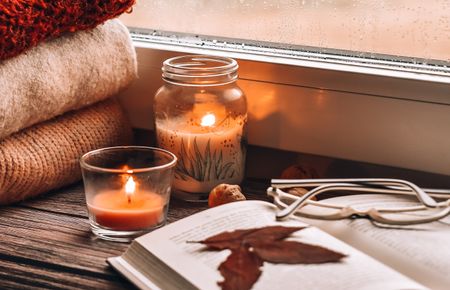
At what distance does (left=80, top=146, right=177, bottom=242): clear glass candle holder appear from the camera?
0.82m

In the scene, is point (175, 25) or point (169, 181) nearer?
point (169, 181)

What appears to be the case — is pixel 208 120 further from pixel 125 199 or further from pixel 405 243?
pixel 405 243

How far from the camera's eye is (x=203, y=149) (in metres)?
0.92

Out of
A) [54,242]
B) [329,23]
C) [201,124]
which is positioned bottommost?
[54,242]

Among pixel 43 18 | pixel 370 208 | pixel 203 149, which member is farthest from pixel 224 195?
pixel 43 18

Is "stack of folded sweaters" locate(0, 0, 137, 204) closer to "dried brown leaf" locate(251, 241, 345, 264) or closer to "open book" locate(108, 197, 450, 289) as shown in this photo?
"open book" locate(108, 197, 450, 289)

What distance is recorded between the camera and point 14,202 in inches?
35.9

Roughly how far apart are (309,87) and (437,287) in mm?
390

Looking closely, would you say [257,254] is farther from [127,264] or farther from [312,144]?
[312,144]

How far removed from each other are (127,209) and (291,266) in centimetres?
23

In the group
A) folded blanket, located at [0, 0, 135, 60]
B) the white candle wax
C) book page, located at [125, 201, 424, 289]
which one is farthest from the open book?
folded blanket, located at [0, 0, 135, 60]

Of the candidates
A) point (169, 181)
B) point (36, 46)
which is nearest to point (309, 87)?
point (169, 181)

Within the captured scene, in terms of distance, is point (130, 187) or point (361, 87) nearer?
point (130, 187)

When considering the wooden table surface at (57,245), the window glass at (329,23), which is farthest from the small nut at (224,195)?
the window glass at (329,23)
